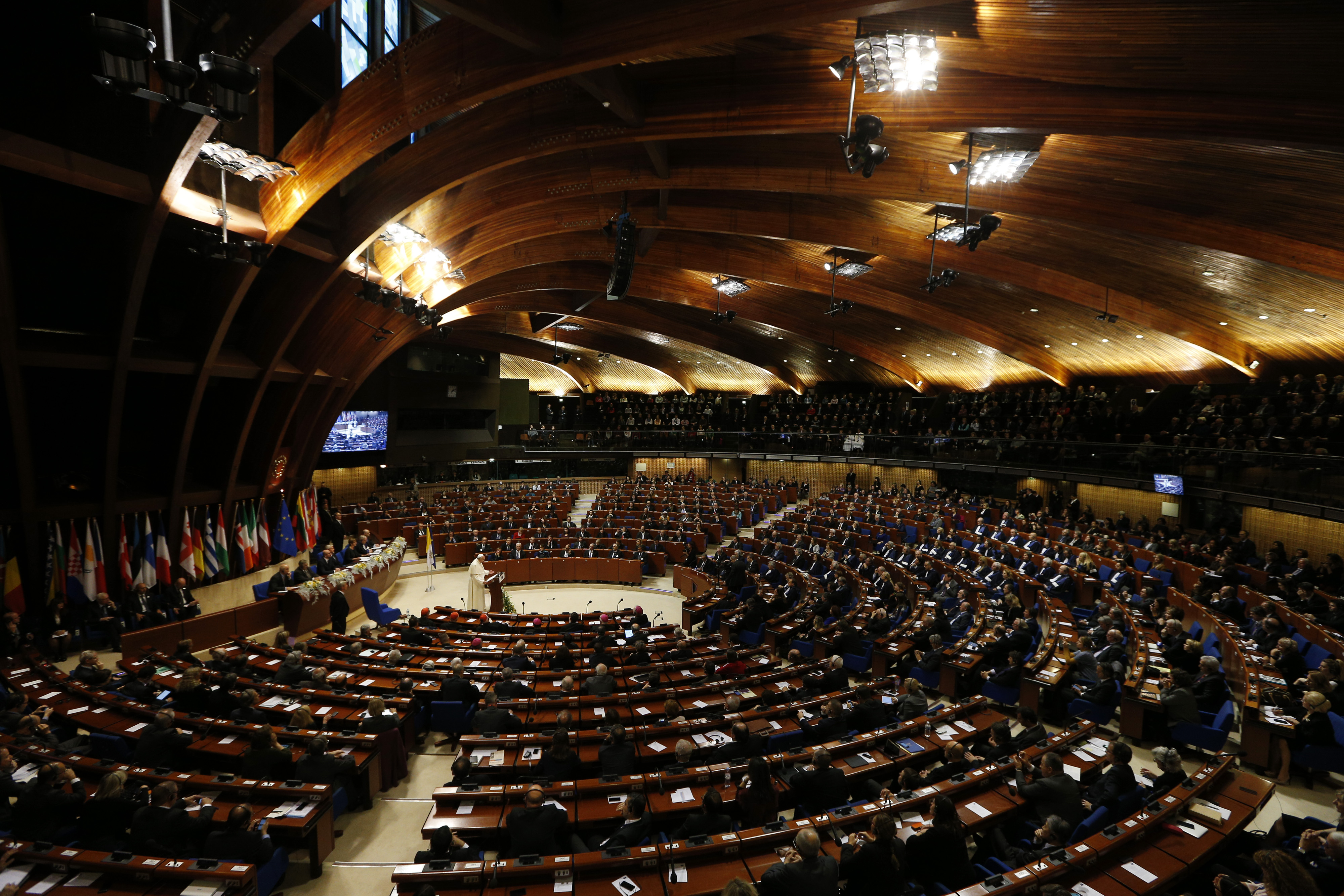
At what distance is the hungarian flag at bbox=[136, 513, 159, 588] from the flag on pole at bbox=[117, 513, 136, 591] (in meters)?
0.32

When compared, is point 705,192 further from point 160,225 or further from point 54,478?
point 54,478

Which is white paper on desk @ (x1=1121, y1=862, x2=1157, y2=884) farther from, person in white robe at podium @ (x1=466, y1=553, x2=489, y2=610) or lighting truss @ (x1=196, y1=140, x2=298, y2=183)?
person in white robe at podium @ (x1=466, y1=553, x2=489, y2=610)

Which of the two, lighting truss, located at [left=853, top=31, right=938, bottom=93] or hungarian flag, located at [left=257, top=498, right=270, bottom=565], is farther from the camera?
hungarian flag, located at [left=257, top=498, right=270, bottom=565]

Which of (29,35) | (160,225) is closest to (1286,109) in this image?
(160,225)

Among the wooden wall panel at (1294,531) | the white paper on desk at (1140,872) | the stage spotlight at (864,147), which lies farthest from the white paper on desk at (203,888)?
the wooden wall panel at (1294,531)

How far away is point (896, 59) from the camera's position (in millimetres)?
7652

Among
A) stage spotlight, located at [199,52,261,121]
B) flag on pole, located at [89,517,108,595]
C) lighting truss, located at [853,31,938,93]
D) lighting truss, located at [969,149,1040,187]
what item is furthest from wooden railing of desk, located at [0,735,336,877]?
lighting truss, located at [969,149,1040,187]

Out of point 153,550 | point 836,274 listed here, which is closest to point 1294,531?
point 836,274

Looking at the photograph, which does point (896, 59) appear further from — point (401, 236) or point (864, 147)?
point (401, 236)

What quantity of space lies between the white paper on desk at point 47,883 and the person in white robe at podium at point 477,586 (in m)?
11.2

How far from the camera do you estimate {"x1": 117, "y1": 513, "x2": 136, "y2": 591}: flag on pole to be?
13430 millimetres

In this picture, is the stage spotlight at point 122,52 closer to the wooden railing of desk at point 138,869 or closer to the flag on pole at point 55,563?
the wooden railing of desk at point 138,869

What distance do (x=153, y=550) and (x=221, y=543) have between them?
1.95 metres

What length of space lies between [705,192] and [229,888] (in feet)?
52.2
